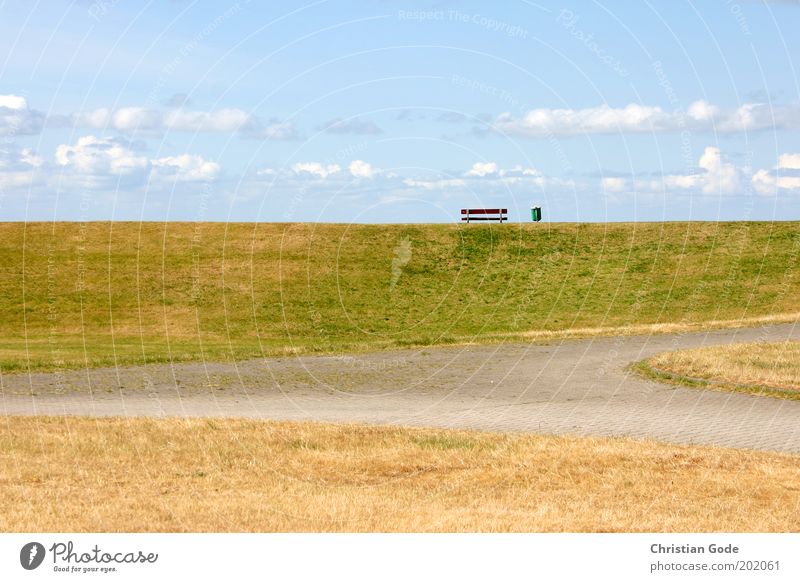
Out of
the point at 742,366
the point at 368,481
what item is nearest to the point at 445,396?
the point at 742,366

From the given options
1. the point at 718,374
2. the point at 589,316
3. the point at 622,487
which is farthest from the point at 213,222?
the point at 622,487

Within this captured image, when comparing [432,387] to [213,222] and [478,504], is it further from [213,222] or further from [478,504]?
[213,222]

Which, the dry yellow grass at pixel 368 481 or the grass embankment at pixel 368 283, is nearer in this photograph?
the dry yellow grass at pixel 368 481

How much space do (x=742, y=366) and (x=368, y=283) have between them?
26.3 meters

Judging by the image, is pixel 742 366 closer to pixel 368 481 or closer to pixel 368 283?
pixel 368 481

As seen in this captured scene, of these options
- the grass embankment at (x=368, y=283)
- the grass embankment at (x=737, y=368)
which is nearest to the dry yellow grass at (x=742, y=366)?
the grass embankment at (x=737, y=368)

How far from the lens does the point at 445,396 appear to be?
67.9ft

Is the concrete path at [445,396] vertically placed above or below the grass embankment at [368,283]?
below

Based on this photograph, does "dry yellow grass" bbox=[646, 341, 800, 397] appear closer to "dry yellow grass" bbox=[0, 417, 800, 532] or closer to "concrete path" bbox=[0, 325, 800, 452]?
"concrete path" bbox=[0, 325, 800, 452]

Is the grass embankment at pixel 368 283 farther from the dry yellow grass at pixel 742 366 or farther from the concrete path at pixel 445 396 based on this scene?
the dry yellow grass at pixel 742 366

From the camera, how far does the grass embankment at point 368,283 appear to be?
3938cm

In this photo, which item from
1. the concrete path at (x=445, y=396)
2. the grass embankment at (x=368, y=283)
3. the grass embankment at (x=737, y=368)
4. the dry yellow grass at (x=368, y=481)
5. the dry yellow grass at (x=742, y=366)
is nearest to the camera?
the dry yellow grass at (x=368, y=481)

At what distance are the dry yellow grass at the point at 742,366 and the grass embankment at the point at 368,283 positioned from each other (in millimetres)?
8895
